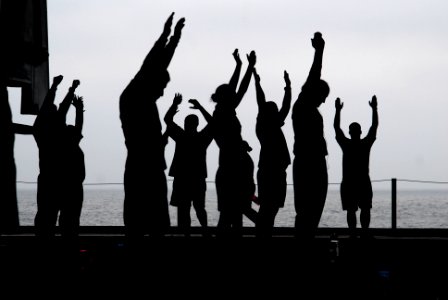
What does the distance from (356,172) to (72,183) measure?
3.20m

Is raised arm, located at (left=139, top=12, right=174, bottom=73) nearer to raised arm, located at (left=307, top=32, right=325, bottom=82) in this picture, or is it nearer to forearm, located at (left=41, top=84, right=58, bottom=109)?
raised arm, located at (left=307, top=32, right=325, bottom=82)

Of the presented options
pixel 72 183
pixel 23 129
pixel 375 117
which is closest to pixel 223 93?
pixel 72 183

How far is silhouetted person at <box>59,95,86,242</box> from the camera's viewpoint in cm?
832

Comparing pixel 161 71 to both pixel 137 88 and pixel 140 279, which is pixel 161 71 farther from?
pixel 140 279

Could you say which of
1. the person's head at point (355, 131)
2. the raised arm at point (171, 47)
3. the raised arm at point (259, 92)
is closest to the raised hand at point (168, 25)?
the raised arm at point (171, 47)

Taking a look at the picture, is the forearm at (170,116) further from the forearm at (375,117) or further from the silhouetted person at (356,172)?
the forearm at (375,117)

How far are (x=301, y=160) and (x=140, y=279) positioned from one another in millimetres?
2071

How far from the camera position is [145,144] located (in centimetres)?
599

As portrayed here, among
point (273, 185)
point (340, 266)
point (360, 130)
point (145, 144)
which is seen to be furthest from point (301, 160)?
point (360, 130)

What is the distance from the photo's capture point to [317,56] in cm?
680

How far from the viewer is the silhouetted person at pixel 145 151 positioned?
5.84 meters

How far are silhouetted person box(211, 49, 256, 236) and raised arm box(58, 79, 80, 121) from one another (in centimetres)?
136

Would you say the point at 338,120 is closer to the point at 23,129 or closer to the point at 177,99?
the point at 177,99

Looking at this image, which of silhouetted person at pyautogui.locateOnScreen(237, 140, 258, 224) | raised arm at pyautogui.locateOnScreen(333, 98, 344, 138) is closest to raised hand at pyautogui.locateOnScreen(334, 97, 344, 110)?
raised arm at pyautogui.locateOnScreen(333, 98, 344, 138)
